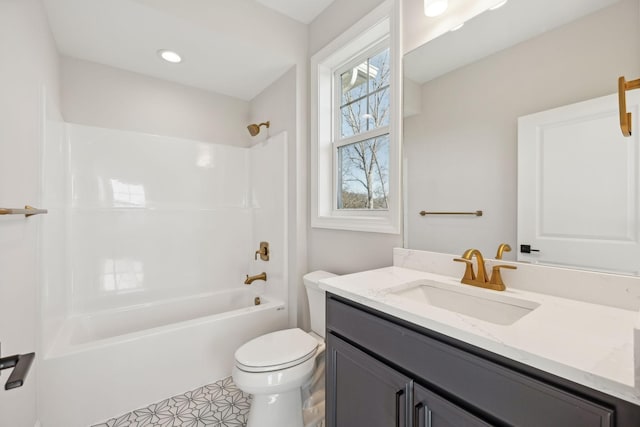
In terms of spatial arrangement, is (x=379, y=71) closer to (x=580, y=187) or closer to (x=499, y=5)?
(x=499, y=5)

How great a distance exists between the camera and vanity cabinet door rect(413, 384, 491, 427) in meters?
0.68

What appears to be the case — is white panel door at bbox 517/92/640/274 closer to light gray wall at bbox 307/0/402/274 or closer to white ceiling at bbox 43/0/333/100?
light gray wall at bbox 307/0/402/274

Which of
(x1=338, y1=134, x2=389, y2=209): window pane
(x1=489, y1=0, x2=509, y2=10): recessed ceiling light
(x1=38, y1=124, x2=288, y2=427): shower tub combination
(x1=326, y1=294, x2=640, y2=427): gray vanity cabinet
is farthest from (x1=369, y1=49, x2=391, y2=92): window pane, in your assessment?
(x1=326, y1=294, x2=640, y2=427): gray vanity cabinet

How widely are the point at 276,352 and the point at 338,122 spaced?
1.58 m

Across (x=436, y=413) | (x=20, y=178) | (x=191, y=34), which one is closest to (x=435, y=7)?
(x=191, y=34)

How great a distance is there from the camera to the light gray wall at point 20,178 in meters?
1.04

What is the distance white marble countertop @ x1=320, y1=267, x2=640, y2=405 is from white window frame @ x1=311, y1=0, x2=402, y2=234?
2.19 ft

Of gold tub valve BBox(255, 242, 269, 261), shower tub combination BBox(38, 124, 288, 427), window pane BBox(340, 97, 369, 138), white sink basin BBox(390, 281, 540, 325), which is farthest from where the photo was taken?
gold tub valve BBox(255, 242, 269, 261)

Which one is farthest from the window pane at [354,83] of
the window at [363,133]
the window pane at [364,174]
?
the window pane at [364,174]

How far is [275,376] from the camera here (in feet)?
4.43

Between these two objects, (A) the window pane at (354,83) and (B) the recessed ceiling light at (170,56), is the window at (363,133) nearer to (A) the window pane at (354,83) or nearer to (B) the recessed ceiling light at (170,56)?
(A) the window pane at (354,83)

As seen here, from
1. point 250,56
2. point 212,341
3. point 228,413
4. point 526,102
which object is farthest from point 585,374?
point 250,56

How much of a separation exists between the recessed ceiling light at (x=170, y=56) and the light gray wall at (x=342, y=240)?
1.01 m

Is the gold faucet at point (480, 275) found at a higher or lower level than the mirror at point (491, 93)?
lower
